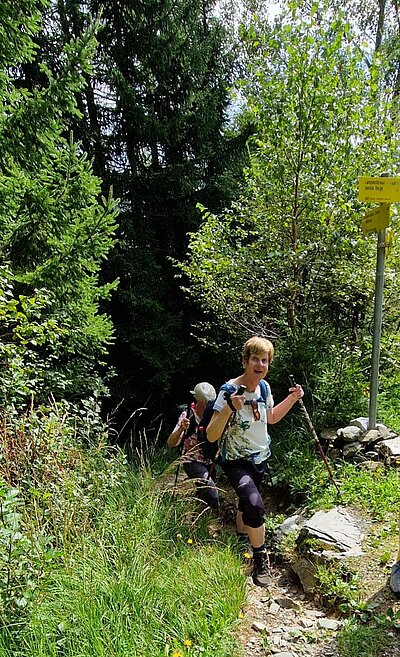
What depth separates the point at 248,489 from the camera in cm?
305

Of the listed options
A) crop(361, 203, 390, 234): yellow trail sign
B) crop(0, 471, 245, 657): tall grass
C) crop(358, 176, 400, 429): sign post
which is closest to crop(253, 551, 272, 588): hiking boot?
crop(0, 471, 245, 657): tall grass

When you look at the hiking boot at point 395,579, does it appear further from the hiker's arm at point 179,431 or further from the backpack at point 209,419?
the hiker's arm at point 179,431

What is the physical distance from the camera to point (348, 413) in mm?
4684

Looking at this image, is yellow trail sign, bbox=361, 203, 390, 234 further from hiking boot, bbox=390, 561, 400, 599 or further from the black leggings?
hiking boot, bbox=390, 561, 400, 599

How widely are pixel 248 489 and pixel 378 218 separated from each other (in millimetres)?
2427

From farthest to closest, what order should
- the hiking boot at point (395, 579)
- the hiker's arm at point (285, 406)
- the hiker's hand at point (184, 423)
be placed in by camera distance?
the hiker's hand at point (184, 423)
the hiker's arm at point (285, 406)
the hiking boot at point (395, 579)

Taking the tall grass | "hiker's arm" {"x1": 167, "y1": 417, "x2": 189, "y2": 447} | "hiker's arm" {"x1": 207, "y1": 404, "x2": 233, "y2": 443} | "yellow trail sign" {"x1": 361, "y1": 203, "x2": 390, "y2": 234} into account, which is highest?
"yellow trail sign" {"x1": 361, "y1": 203, "x2": 390, "y2": 234}

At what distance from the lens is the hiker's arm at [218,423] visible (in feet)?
9.76

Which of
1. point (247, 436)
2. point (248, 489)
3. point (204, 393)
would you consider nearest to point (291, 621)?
point (248, 489)

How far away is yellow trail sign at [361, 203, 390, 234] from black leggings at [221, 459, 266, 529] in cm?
217

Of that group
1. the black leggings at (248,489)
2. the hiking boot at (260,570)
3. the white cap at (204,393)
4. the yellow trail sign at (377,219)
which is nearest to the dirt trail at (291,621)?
the hiking boot at (260,570)

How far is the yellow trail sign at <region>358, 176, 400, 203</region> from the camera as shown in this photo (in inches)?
145

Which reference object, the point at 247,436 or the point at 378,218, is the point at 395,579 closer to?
the point at 247,436

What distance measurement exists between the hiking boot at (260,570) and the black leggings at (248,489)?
22cm
